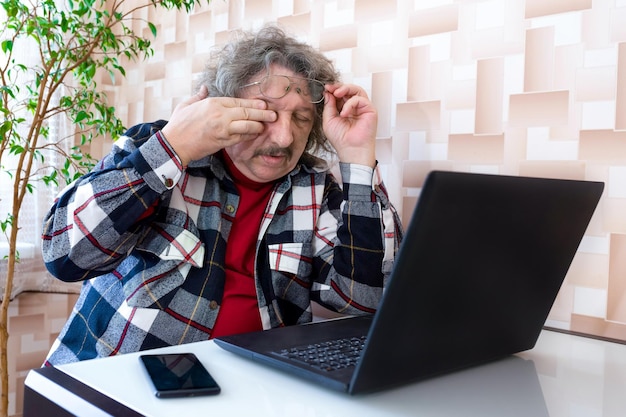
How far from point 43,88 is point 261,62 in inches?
33.1

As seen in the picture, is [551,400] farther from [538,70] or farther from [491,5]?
[491,5]

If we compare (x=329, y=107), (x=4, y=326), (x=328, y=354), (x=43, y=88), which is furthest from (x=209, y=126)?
(x=4, y=326)

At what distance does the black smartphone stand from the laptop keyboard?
127mm

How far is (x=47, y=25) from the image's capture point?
173cm

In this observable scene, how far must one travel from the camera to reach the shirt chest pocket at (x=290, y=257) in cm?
141

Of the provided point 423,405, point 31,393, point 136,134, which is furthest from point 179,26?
point 423,405

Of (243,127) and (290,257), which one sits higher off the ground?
(243,127)

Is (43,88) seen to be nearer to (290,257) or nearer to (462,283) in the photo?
(290,257)

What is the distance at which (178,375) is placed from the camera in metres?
0.77

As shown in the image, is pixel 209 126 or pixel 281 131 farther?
pixel 281 131

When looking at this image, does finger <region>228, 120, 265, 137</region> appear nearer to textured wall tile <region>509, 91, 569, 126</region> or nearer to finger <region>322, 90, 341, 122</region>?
finger <region>322, 90, 341, 122</region>

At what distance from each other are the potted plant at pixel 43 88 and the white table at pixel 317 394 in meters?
1.18

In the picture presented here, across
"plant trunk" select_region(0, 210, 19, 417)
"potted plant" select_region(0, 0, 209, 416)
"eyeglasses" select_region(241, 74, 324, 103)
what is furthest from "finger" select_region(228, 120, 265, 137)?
"plant trunk" select_region(0, 210, 19, 417)

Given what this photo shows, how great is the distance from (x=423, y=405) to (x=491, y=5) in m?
0.96
